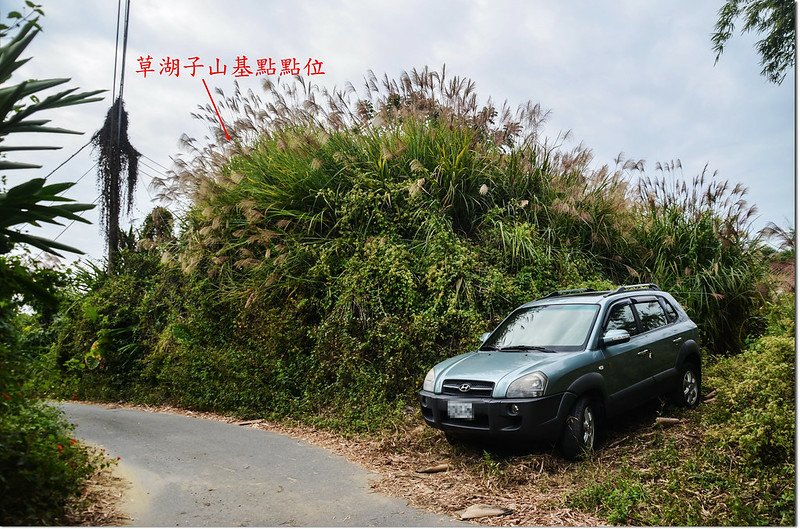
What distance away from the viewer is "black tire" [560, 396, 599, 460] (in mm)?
6426

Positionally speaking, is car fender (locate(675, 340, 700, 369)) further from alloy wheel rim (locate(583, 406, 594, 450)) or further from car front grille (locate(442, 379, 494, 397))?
car front grille (locate(442, 379, 494, 397))

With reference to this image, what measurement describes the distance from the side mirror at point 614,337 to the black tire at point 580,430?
2.24 feet

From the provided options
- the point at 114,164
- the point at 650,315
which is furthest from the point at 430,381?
the point at 114,164

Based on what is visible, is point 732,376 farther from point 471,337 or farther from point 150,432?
point 150,432

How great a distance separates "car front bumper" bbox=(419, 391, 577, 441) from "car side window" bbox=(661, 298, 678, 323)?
286cm

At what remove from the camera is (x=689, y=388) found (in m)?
8.48

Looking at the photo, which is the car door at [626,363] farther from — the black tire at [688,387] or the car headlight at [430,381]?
the car headlight at [430,381]

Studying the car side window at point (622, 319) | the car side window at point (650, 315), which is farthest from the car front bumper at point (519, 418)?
the car side window at point (650, 315)

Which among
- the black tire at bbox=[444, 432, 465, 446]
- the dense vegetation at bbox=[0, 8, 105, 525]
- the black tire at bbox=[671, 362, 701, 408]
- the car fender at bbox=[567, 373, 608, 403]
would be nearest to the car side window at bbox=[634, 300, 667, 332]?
the black tire at bbox=[671, 362, 701, 408]

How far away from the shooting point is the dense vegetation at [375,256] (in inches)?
378

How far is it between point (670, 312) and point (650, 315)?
0.61 metres

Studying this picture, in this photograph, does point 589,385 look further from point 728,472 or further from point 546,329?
point 728,472

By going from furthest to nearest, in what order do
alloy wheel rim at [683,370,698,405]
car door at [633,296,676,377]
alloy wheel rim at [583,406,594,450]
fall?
alloy wheel rim at [683,370,698,405]
car door at [633,296,676,377]
alloy wheel rim at [583,406,594,450]

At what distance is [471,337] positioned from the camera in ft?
29.7
